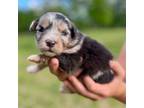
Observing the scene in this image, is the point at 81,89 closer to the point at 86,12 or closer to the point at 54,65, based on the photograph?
the point at 54,65

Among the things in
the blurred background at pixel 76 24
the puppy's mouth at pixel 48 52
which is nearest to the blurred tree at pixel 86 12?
the blurred background at pixel 76 24

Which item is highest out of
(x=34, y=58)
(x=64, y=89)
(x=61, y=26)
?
(x=61, y=26)

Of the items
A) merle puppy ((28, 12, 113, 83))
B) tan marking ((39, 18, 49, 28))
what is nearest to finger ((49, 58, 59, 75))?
merle puppy ((28, 12, 113, 83))

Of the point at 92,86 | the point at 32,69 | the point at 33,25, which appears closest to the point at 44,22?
the point at 33,25

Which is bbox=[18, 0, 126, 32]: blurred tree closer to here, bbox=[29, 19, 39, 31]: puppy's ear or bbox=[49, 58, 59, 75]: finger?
bbox=[29, 19, 39, 31]: puppy's ear
